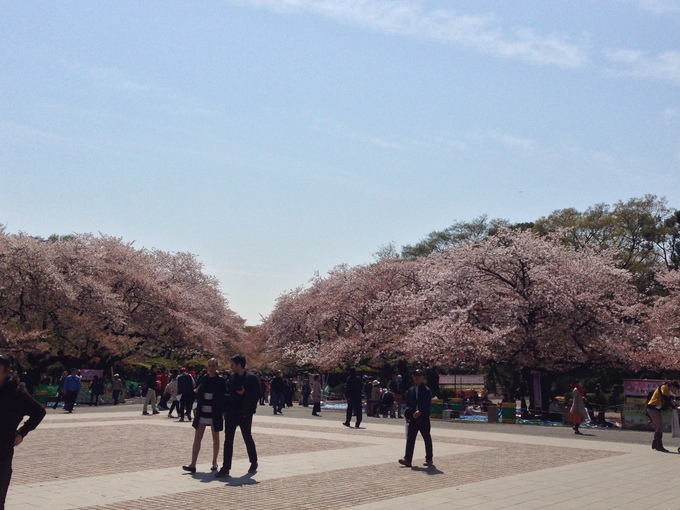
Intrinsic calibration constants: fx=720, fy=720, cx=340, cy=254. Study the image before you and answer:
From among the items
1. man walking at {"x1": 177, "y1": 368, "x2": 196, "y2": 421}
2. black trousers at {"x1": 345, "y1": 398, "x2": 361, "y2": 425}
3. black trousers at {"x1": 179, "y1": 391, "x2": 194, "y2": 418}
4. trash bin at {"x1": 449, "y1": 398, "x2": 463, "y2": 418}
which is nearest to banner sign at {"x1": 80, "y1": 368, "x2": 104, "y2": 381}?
man walking at {"x1": 177, "y1": 368, "x2": 196, "y2": 421}

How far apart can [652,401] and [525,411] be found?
39.8ft

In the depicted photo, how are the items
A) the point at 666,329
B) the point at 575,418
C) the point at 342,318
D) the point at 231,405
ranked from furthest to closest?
the point at 342,318 < the point at 666,329 < the point at 575,418 < the point at 231,405

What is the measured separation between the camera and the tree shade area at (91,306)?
35.2 metres

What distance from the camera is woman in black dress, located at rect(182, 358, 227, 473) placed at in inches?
438

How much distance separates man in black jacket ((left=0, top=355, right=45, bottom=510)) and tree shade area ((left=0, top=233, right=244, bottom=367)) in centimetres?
2850

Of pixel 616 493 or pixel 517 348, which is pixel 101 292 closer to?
pixel 517 348

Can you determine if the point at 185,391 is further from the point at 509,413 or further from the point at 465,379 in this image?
the point at 465,379

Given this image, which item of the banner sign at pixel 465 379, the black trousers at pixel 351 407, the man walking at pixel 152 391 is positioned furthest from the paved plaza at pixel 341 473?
the banner sign at pixel 465 379

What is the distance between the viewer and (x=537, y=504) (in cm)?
877

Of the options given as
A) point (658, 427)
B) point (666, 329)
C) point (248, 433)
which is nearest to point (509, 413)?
point (658, 427)

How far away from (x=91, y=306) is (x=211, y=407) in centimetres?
2946

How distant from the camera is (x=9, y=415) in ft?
19.4

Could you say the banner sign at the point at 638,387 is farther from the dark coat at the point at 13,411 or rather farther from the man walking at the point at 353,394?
the dark coat at the point at 13,411

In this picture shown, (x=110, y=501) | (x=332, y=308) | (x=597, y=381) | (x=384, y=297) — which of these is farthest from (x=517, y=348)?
(x=110, y=501)
